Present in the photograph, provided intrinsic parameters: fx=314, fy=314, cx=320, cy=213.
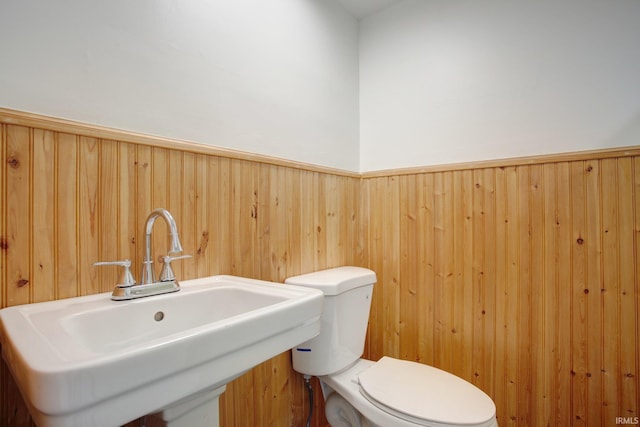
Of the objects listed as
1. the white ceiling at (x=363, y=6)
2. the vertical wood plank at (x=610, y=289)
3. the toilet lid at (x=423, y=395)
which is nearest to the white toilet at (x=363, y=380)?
the toilet lid at (x=423, y=395)

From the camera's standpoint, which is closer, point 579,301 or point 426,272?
point 579,301

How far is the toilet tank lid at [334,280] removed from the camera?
4.29 ft

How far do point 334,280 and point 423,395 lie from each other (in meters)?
0.54

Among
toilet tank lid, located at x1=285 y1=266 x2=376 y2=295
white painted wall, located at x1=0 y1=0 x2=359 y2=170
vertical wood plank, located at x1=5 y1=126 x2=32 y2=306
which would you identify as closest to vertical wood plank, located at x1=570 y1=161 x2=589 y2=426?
toilet tank lid, located at x1=285 y1=266 x2=376 y2=295

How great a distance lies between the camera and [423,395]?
115cm

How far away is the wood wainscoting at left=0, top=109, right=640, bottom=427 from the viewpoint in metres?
0.81

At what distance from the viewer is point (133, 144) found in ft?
3.10

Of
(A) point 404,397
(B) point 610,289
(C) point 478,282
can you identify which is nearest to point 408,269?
(C) point 478,282

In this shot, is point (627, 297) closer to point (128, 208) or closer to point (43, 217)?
point (128, 208)

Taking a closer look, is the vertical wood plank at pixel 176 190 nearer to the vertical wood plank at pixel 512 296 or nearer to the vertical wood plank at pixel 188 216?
the vertical wood plank at pixel 188 216

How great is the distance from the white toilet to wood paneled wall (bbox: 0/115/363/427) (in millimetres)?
163

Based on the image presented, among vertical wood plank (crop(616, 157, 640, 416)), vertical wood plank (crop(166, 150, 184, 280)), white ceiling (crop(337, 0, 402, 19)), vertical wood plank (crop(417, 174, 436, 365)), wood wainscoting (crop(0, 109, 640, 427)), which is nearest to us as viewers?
wood wainscoting (crop(0, 109, 640, 427))

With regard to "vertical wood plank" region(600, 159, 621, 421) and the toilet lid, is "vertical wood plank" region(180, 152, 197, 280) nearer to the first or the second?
the toilet lid

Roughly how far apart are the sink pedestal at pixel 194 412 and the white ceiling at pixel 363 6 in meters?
1.99
